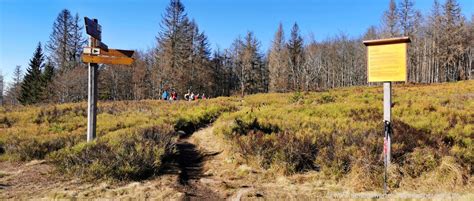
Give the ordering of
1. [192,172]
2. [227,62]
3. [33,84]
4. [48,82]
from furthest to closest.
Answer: [227,62], [33,84], [48,82], [192,172]

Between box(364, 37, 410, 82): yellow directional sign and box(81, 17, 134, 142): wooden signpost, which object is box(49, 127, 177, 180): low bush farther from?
box(364, 37, 410, 82): yellow directional sign

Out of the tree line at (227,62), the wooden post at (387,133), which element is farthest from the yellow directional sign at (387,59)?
the tree line at (227,62)

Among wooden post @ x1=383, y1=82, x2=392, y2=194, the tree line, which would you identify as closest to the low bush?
wooden post @ x1=383, y1=82, x2=392, y2=194

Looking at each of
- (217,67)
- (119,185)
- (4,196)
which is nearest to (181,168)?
(119,185)

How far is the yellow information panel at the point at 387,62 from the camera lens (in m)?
5.89

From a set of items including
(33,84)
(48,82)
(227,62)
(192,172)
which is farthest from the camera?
(227,62)

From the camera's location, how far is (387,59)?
6082 mm

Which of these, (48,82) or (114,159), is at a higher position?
(48,82)

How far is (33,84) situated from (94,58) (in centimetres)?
4497

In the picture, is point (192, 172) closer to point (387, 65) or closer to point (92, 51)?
point (92, 51)

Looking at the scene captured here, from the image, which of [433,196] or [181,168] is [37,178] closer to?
[181,168]

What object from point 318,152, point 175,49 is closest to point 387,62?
point 318,152

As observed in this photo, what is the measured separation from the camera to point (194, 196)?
523 cm

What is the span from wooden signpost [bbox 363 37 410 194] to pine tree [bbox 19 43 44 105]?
148ft
